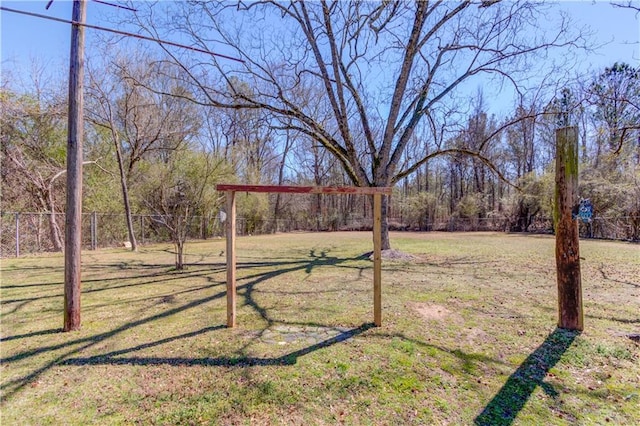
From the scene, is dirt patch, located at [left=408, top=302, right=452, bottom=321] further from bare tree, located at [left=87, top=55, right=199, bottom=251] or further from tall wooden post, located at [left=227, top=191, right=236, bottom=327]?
bare tree, located at [left=87, top=55, right=199, bottom=251]

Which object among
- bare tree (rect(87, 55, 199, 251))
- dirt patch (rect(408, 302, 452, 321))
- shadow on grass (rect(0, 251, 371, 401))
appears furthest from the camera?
bare tree (rect(87, 55, 199, 251))

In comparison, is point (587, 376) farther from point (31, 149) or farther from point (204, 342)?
point (31, 149)

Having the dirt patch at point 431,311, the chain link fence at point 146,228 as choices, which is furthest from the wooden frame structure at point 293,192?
the chain link fence at point 146,228

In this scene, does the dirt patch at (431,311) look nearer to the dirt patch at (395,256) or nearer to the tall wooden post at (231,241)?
the tall wooden post at (231,241)

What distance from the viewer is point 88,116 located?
11.8 metres

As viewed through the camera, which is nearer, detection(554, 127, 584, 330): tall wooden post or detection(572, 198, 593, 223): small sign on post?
detection(572, 198, 593, 223): small sign on post

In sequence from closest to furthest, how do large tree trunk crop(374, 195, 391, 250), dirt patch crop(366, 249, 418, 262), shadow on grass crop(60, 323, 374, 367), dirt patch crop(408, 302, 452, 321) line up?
shadow on grass crop(60, 323, 374, 367), dirt patch crop(408, 302, 452, 321), large tree trunk crop(374, 195, 391, 250), dirt patch crop(366, 249, 418, 262)

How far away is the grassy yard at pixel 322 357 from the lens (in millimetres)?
2207

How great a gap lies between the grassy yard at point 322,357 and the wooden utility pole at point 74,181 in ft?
1.23

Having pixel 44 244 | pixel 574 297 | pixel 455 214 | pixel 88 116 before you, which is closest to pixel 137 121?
pixel 88 116

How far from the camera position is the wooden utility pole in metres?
3.52

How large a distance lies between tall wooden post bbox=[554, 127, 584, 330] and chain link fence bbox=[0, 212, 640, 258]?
25.7 ft

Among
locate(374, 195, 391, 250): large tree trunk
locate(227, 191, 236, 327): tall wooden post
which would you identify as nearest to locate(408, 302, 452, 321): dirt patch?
locate(227, 191, 236, 327): tall wooden post

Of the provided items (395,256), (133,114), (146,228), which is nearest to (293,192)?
(395,256)
